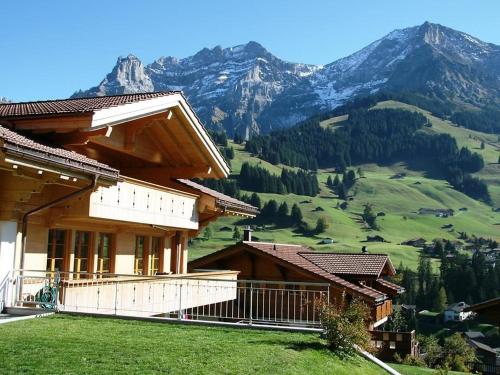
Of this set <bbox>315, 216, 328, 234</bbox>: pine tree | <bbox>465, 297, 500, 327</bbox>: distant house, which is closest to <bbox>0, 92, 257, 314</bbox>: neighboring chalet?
<bbox>465, 297, 500, 327</bbox>: distant house

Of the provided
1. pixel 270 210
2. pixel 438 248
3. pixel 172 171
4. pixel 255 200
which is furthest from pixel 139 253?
pixel 438 248

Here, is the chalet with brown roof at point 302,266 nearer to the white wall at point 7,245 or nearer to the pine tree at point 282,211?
the white wall at point 7,245

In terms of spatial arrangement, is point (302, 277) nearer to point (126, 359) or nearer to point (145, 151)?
point (145, 151)

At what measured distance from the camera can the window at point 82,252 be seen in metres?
18.1

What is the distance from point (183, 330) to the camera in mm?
13180

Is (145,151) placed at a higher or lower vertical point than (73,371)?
higher

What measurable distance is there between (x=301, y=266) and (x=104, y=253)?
1147 cm

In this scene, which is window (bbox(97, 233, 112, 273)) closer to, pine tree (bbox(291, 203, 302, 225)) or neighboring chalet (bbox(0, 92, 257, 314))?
neighboring chalet (bbox(0, 92, 257, 314))

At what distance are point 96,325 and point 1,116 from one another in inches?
246

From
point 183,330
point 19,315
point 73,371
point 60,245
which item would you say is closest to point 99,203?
point 60,245

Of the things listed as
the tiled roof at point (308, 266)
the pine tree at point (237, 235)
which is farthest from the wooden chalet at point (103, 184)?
the pine tree at point (237, 235)

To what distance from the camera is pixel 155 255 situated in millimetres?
23938

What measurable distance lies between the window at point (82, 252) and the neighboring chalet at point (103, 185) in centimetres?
3

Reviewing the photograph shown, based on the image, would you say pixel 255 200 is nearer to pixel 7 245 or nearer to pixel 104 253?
pixel 104 253
